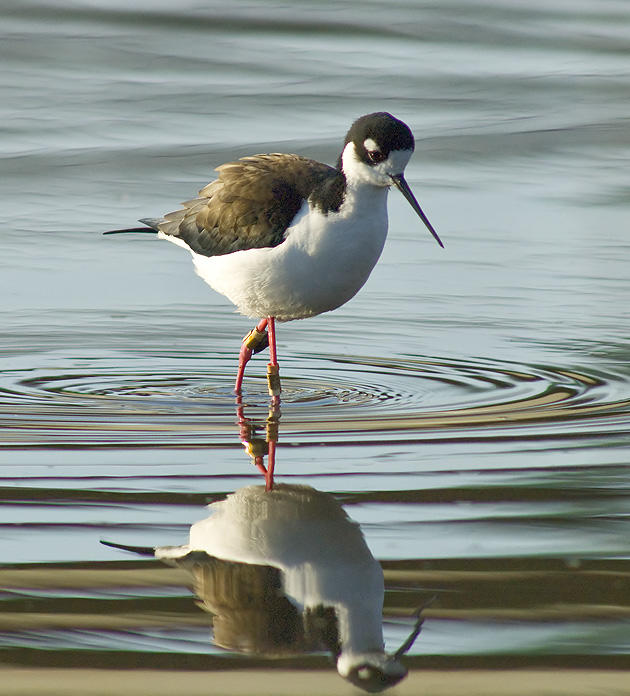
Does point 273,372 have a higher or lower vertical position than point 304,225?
lower

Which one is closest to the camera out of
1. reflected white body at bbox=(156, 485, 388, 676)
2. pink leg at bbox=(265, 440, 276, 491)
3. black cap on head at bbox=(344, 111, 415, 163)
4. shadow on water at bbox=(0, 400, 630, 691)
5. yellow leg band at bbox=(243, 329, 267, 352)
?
shadow on water at bbox=(0, 400, 630, 691)

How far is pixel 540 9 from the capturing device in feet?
58.9

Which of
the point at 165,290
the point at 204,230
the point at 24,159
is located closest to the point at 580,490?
the point at 204,230

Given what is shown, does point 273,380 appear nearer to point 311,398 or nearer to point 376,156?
point 311,398

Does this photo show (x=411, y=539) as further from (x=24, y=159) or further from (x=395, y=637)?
(x=24, y=159)

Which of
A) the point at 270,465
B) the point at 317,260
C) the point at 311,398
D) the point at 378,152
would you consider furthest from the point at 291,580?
the point at 378,152

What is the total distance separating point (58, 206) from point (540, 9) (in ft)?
28.6

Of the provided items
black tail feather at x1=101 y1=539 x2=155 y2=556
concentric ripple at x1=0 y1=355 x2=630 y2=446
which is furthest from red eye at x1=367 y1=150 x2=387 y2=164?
black tail feather at x1=101 y1=539 x2=155 y2=556

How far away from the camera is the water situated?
466 centimetres

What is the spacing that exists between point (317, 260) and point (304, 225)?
0.20m

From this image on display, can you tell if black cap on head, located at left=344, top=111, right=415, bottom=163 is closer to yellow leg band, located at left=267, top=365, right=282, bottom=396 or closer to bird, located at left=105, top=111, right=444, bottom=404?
bird, located at left=105, top=111, right=444, bottom=404

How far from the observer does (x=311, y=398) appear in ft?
23.7

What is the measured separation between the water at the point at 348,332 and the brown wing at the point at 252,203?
753 millimetres

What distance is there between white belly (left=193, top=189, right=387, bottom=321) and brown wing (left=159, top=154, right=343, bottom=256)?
0.08 meters
